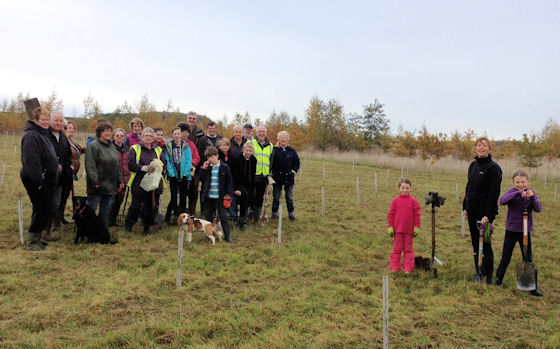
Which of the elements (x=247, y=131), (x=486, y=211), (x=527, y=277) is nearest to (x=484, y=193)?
(x=486, y=211)

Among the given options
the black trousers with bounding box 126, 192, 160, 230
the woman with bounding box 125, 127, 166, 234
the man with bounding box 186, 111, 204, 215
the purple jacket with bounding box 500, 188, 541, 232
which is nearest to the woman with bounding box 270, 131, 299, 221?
the man with bounding box 186, 111, 204, 215

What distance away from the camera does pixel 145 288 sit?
4742mm

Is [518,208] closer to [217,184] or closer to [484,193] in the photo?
[484,193]

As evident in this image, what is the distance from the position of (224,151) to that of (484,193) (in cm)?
505

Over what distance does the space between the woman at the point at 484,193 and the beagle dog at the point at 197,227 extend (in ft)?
14.5

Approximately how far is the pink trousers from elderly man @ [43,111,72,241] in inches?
227

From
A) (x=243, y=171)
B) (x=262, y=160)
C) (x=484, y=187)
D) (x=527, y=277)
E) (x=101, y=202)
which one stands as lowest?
(x=527, y=277)

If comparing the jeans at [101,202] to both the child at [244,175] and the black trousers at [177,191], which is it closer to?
the black trousers at [177,191]

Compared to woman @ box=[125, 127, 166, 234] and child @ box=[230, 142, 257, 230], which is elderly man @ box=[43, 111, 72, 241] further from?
child @ box=[230, 142, 257, 230]

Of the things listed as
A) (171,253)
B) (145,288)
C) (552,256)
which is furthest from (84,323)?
A: (552,256)

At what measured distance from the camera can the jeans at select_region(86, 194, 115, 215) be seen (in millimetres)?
6816

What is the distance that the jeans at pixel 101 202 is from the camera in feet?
22.4

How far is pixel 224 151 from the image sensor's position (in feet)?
26.2

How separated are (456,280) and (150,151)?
19.4ft
